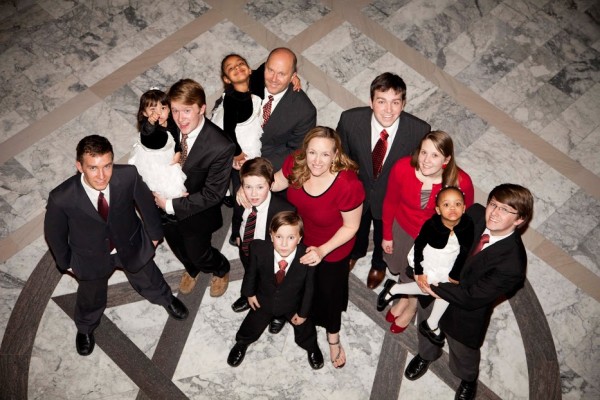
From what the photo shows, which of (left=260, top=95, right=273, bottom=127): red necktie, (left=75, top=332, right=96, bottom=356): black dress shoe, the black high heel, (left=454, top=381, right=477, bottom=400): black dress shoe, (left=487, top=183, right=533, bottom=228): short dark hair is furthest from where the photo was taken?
the black high heel

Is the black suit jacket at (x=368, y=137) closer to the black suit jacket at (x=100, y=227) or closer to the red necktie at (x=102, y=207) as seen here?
the black suit jacket at (x=100, y=227)

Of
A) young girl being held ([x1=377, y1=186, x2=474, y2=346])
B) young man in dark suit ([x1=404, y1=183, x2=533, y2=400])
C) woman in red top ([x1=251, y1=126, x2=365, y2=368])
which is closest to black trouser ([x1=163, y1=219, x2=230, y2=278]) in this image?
woman in red top ([x1=251, y1=126, x2=365, y2=368])

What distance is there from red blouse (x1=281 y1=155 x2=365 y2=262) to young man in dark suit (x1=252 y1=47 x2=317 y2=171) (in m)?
0.38

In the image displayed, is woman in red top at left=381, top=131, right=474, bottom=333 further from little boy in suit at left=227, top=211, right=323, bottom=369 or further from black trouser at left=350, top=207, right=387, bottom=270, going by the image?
little boy in suit at left=227, top=211, right=323, bottom=369

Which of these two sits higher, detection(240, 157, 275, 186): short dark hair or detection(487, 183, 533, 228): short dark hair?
detection(487, 183, 533, 228): short dark hair

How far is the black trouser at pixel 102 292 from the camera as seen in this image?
4.99 m

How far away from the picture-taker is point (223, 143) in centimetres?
459

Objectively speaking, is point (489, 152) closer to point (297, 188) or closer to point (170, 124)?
point (297, 188)

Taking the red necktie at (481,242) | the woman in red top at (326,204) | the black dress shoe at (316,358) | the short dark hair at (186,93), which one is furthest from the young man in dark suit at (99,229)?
the red necktie at (481,242)

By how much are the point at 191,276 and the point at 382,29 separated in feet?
12.8

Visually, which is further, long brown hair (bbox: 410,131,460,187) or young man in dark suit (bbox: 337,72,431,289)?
young man in dark suit (bbox: 337,72,431,289)

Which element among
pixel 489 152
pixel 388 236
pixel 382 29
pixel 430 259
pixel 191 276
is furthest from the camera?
pixel 382 29

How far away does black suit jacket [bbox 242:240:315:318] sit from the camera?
14.5 feet

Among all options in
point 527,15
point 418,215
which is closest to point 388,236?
point 418,215
